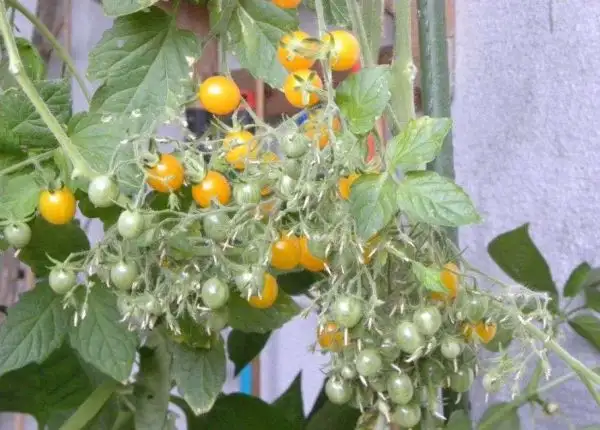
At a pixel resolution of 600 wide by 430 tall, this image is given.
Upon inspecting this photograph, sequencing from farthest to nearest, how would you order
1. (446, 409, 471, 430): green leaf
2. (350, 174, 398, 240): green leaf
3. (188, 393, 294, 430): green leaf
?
1. (188, 393, 294, 430): green leaf
2. (446, 409, 471, 430): green leaf
3. (350, 174, 398, 240): green leaf

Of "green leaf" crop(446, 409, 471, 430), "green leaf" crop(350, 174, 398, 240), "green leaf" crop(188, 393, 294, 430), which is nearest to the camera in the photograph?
"green leaf" crop(350, 174, 398, 240)

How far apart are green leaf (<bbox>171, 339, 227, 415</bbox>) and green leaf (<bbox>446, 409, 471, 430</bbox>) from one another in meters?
0.13

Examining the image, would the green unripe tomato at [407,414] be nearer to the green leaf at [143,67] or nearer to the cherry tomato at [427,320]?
the cherry tomato at [427,320]

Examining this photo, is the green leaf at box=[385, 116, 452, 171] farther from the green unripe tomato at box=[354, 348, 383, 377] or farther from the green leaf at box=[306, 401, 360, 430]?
the green leaf at box=[306, 401, 360, 430]

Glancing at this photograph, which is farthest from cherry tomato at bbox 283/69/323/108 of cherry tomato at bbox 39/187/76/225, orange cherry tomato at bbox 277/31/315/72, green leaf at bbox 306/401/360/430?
green leaf at bbox 306/401/360/430

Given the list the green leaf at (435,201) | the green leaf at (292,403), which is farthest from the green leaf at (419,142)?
the green leaf at (292,403)

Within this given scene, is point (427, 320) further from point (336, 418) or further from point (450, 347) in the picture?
point (336, 418)

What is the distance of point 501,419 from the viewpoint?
1.43 feet

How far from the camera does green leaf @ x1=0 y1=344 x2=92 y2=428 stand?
1.66 feet

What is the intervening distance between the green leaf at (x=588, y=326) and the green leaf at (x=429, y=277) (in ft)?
0.93

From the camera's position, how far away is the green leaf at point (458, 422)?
0.37 m

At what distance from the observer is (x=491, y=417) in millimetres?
434

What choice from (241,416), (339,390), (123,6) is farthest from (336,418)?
(123,6)

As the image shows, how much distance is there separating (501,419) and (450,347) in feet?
0.60
